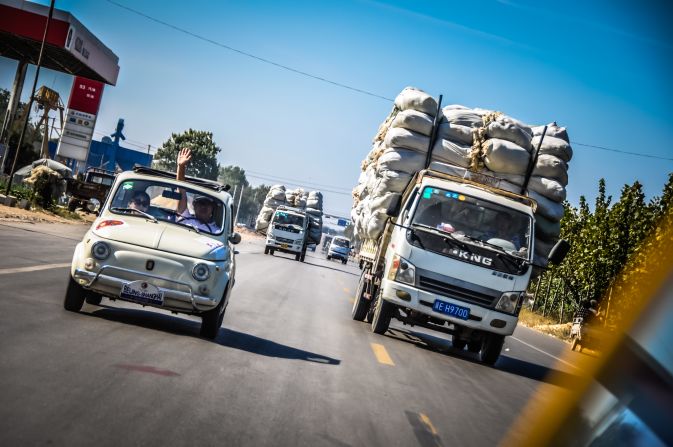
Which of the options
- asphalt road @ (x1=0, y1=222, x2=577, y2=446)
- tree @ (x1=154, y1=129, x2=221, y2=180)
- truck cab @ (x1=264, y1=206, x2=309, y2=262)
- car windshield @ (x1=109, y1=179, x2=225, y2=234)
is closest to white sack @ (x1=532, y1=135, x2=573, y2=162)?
asphalt road @ (x1=0, y1=222, x2=577, y2=446)

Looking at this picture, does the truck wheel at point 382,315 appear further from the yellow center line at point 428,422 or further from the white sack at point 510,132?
the yellow center line at point 428,422

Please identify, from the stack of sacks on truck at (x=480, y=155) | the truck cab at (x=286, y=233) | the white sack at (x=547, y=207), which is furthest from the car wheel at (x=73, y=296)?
the truck cab at (x=286, y=233)

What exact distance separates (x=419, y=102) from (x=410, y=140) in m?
0.87

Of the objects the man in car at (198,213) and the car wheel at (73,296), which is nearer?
the car wheel at (73,296)

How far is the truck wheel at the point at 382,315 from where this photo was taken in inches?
461

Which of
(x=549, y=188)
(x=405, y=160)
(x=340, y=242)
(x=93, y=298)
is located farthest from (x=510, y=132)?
(x=340, y=242)

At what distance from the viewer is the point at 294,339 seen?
960cm

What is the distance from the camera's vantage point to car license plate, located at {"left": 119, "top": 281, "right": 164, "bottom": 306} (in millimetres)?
7582

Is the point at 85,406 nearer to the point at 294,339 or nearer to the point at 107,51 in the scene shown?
the point at 294,339

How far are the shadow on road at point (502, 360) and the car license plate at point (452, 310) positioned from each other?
121cm

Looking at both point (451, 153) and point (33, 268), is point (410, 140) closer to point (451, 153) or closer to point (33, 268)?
point (451, 153)

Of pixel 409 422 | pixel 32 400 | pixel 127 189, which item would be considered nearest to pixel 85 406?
pixel 32 400

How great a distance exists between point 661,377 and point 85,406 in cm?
372

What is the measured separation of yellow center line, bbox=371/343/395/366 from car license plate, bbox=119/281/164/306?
3.00 m
